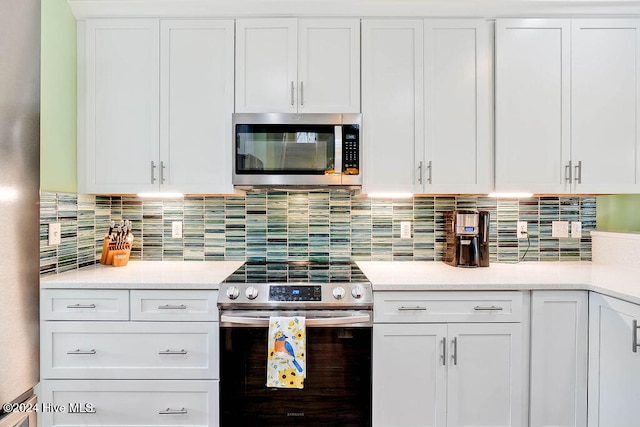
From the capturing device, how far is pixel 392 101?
2.02 m

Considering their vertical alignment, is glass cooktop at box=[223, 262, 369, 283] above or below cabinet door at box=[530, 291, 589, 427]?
above

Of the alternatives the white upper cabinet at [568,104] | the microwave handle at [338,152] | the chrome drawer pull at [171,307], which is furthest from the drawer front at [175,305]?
the white upper cabinet at [568,104]

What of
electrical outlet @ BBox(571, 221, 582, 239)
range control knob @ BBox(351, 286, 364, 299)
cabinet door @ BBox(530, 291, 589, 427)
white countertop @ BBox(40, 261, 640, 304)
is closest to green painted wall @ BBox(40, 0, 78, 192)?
white countertop @ BBox(40, 261, 640, 304)

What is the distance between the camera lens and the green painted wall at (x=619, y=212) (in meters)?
2.26

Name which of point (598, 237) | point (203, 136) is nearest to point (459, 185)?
point (598, 237)

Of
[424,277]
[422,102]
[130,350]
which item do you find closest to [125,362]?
[130,350]

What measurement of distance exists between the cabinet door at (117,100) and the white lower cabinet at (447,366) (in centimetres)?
157

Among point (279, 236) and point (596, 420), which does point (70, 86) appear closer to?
point (279, 236)

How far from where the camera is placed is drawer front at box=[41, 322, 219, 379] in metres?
1.70

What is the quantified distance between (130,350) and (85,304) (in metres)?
0.31

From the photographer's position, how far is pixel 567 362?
1724 mm

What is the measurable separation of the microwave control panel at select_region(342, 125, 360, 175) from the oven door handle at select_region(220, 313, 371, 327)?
2.57 feet

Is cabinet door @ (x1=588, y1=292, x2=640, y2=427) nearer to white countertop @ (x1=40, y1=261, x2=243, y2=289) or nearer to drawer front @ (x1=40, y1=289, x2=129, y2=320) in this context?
white countertop @ (x1=40, y1=261, x2=243, y2=289)

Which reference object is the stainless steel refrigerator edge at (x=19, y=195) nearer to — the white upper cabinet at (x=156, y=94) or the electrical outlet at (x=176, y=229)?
the white upper cabinet at (x=156, y=94)
